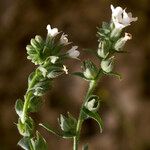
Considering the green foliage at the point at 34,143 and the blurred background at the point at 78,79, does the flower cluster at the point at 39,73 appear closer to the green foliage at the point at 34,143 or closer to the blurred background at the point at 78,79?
the green foliage at the point at 34,143

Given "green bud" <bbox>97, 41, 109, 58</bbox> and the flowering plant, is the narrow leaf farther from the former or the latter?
"green bud" <bbox>97, 41, 109, 58</bbox>

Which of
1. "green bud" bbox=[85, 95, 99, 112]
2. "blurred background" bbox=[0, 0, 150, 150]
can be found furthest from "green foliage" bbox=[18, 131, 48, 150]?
"blurred background" bbox=[0, 0, 150, 150]

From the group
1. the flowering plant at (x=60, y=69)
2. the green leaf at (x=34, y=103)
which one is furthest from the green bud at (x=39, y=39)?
the green leaf at (x=34, y=103)

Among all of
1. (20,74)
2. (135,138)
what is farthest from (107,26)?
(20,74)

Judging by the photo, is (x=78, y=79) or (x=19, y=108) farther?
(x=78, y=79)

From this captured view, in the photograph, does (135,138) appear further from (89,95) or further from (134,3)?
(89,95)

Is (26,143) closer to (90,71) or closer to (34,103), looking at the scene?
(34,103)

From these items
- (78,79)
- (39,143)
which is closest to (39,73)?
(39,143)

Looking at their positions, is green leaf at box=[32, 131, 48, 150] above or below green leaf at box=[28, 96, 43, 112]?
below
